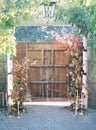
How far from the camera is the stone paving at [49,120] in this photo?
988 cm

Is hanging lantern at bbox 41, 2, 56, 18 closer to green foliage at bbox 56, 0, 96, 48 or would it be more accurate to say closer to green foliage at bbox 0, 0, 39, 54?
green foliage at bbox 56, 0, 96, 48

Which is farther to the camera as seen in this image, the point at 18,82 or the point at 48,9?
the point at 18,82

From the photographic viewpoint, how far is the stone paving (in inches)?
389

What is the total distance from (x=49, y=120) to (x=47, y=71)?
124 inches

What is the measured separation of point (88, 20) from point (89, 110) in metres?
4.18

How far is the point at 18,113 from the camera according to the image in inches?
440

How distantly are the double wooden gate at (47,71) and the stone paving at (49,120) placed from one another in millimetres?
1550

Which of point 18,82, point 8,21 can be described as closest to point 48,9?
point 8,21

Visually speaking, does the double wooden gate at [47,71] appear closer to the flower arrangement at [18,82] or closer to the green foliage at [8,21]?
the flower arrangement at [18,82]

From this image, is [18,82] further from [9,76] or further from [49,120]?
[49,120]

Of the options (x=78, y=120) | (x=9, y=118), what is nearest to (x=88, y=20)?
(x=78, y=120)

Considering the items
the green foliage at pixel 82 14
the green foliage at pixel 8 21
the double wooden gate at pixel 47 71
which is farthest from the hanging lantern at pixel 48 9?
the double wooden gate at pixel 47 71

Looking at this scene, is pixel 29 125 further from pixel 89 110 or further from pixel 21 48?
pixel 21 48

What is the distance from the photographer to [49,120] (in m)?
10.6
